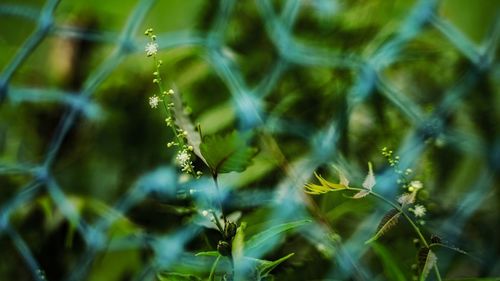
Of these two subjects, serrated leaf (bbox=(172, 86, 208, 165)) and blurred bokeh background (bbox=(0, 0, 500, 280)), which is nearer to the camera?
serrated leaf (bbox=(172, 86, 208, 165))

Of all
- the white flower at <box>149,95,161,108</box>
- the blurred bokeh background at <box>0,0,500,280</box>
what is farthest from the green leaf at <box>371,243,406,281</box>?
the white flower at <box>149,95,161,108</box>

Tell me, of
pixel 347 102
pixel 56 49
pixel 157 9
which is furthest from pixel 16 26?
pixel 347 102

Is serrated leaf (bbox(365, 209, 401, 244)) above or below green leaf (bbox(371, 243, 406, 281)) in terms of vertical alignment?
above

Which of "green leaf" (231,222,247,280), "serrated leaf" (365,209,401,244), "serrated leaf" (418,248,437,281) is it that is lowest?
"serrated leaf" (418,248,437,281)

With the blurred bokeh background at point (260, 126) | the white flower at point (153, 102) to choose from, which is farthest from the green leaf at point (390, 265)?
the white flower at point (153, 102)

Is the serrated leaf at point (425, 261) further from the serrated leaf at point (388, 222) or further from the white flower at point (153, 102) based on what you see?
the white flower at point (153, 102)

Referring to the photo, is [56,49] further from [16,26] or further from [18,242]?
[18,242]

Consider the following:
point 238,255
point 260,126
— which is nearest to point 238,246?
point 238,255

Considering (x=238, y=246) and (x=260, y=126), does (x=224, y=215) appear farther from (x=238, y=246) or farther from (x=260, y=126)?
(x=260, y=126)

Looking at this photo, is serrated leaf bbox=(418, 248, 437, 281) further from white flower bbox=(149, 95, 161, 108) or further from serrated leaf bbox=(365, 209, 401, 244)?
white flower bbox=(149, 95, 161, 108)
